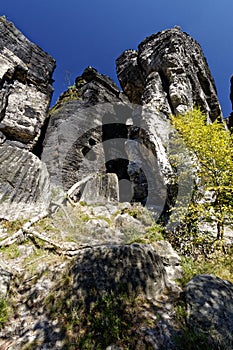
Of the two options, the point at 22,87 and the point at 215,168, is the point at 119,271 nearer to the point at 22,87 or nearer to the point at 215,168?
the point at 215,168

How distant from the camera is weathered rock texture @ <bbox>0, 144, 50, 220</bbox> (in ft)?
26.5

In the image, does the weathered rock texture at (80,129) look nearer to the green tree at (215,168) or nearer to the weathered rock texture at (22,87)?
the weathered rock texture at (22,87)

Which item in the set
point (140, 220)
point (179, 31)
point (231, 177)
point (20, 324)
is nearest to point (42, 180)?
point (140, 220)

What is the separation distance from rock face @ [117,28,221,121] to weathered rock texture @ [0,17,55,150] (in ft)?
27.1

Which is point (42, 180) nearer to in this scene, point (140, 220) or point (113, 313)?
point (140, 220)

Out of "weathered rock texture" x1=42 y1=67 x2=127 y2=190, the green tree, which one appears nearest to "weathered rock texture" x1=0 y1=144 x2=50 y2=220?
"weathered rock texture" x1=42 y1=67 x2=127 y2=190

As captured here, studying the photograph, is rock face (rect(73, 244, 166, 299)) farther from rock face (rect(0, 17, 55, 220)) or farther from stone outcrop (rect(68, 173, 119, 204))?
stone outcrop (rect(68, 173, 119, 204))

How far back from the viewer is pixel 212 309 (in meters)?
3.54

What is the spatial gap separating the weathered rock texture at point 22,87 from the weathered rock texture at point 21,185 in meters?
5.92

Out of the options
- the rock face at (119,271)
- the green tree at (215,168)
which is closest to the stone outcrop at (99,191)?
the green tree at (215,168)

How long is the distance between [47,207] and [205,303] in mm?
7102

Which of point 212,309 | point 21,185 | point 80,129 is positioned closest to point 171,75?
point 80,129

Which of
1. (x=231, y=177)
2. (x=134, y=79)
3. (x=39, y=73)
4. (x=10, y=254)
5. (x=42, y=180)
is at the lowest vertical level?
(x=10, y=254)

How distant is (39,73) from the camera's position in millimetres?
18172
